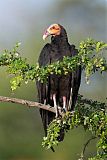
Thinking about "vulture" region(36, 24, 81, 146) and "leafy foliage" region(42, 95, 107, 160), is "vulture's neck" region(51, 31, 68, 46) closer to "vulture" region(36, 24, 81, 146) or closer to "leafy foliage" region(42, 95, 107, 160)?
"vulture" region(36, 24, 81, 146)

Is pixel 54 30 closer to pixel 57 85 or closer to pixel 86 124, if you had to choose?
pixel 57 85

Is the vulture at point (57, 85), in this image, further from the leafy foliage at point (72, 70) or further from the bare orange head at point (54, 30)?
the leafy foliage at point (72, 70)

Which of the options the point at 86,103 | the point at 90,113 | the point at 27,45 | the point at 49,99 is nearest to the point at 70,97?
the point at 49,99

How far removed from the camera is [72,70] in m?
3.01

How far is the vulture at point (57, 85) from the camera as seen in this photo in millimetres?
3914

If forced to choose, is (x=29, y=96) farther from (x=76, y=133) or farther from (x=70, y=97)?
(x=70, y=97)

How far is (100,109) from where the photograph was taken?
3.30m

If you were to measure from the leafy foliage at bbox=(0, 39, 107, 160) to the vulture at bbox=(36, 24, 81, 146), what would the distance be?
62cm

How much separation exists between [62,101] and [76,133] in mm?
6742

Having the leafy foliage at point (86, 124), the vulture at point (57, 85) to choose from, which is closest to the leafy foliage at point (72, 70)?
the leafy foliage at point (86, 124)

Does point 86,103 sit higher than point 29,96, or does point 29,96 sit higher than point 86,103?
point 86,103

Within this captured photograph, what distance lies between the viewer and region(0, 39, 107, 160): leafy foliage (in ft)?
9.49

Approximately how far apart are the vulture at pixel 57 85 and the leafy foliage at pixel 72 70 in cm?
62

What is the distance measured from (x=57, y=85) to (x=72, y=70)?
1.04 metres
